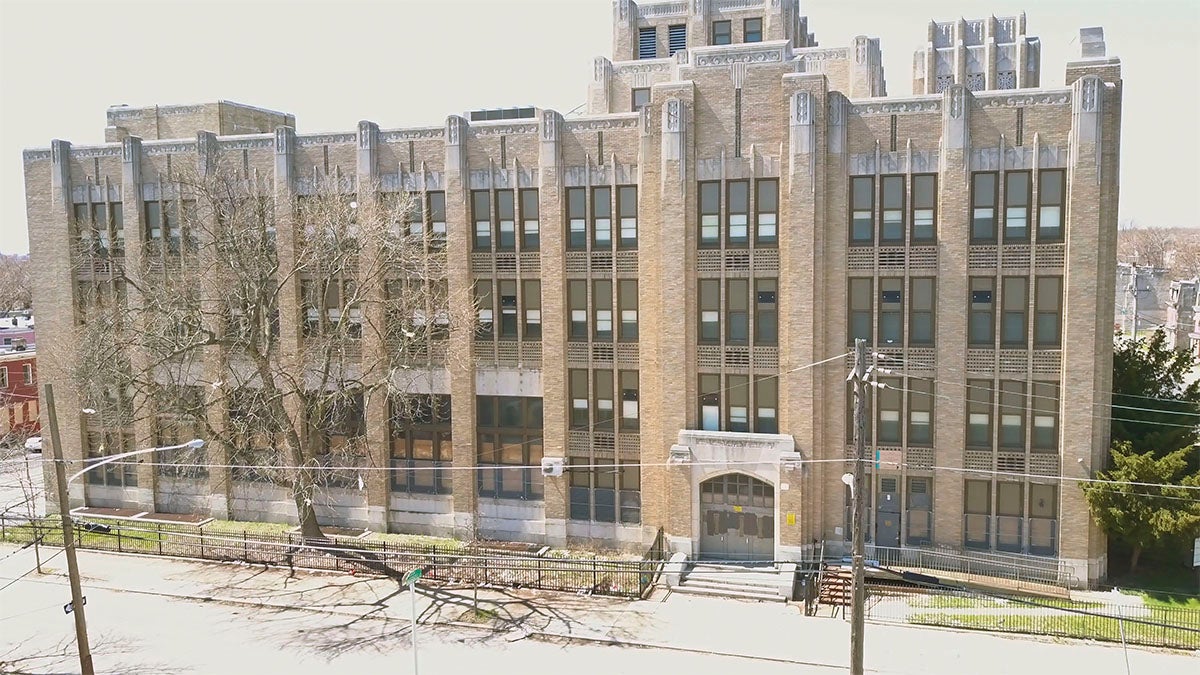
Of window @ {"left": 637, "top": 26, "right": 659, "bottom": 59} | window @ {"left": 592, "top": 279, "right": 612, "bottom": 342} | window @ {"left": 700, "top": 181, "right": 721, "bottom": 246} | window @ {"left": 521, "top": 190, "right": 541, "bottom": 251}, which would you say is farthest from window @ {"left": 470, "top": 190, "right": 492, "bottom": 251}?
window @ {"left": 637, "top": 26, "right": 659, "bottom": 59}

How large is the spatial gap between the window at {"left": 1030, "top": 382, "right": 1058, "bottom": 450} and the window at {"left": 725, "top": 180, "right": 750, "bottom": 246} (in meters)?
10.4

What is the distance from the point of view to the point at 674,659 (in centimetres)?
2425

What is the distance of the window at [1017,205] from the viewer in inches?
1093

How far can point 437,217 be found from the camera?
33.7 meters

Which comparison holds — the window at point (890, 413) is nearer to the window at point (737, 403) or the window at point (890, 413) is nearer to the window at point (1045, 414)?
the window at point (1045, 414)

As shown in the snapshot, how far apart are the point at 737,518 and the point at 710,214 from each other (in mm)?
10508

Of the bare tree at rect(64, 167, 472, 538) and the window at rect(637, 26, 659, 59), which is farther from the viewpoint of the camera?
the window at rect(637, 26, 659, 59)

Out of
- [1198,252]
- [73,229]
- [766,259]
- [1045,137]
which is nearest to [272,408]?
[73,229]

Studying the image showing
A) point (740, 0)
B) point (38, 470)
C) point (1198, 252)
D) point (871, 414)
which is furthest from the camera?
point (1198, 252)

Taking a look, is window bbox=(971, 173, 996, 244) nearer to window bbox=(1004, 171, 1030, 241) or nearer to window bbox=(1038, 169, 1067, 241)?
window bbox=(1004, 171, 1030, 241)

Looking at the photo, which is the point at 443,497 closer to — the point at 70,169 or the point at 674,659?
the point at 674,659

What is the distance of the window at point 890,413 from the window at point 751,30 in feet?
64.4

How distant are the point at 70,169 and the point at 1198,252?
135481mm

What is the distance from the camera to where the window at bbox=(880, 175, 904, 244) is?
94.3ft
